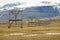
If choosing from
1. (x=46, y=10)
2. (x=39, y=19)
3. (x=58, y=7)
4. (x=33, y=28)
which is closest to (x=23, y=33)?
(x=33, y=28)

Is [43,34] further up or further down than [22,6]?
further down

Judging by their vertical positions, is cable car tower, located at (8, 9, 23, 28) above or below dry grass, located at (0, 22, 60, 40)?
above

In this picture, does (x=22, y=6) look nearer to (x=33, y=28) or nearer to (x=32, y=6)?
(x=32, y=6)

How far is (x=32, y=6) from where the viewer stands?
2900 millimetres

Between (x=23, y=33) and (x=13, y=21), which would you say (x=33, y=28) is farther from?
(x=13, y=21)

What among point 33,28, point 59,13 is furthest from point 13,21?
point 59,13

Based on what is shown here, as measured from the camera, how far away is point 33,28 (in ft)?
9.39

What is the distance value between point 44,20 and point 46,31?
211 millimetres

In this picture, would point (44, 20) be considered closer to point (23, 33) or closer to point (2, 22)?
point (23, 33)

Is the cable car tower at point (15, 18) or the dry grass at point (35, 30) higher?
the cable car tower at point (15, 18)

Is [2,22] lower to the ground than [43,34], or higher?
higher

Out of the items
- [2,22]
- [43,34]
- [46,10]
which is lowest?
[43,34]

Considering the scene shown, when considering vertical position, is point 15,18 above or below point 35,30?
above

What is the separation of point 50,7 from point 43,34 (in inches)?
20.7
